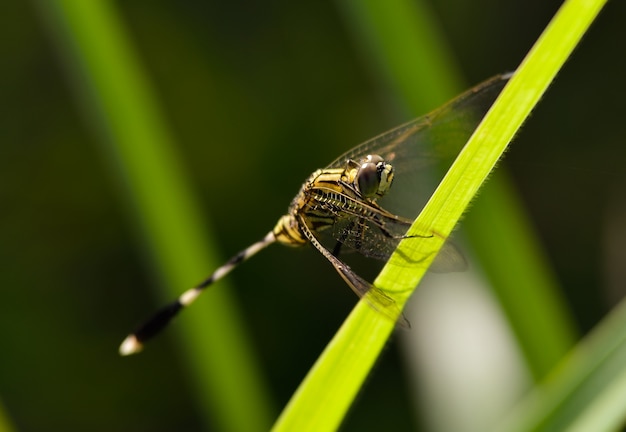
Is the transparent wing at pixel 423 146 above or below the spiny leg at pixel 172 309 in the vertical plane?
above

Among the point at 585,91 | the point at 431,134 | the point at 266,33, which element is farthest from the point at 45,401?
the point at 585,91

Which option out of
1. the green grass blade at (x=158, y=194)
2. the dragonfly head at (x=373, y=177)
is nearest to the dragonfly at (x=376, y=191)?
the dragonfly head at (x=373, y=177)

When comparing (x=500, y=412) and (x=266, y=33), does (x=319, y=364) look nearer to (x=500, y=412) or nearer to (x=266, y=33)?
(x=500, y=412)

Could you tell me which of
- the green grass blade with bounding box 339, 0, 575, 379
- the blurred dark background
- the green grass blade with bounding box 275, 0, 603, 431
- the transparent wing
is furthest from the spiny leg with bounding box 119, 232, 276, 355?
the green grass blade with bounding box 275, 0, 603, 431

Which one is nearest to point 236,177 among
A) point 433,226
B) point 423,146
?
point 423,146

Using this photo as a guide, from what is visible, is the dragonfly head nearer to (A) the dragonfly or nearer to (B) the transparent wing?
(A) the dragonfly

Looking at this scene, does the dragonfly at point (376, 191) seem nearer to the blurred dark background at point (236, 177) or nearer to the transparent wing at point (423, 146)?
the transparent wing at point (423, 146)

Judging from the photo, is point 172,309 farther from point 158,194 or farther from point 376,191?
point 376,191
